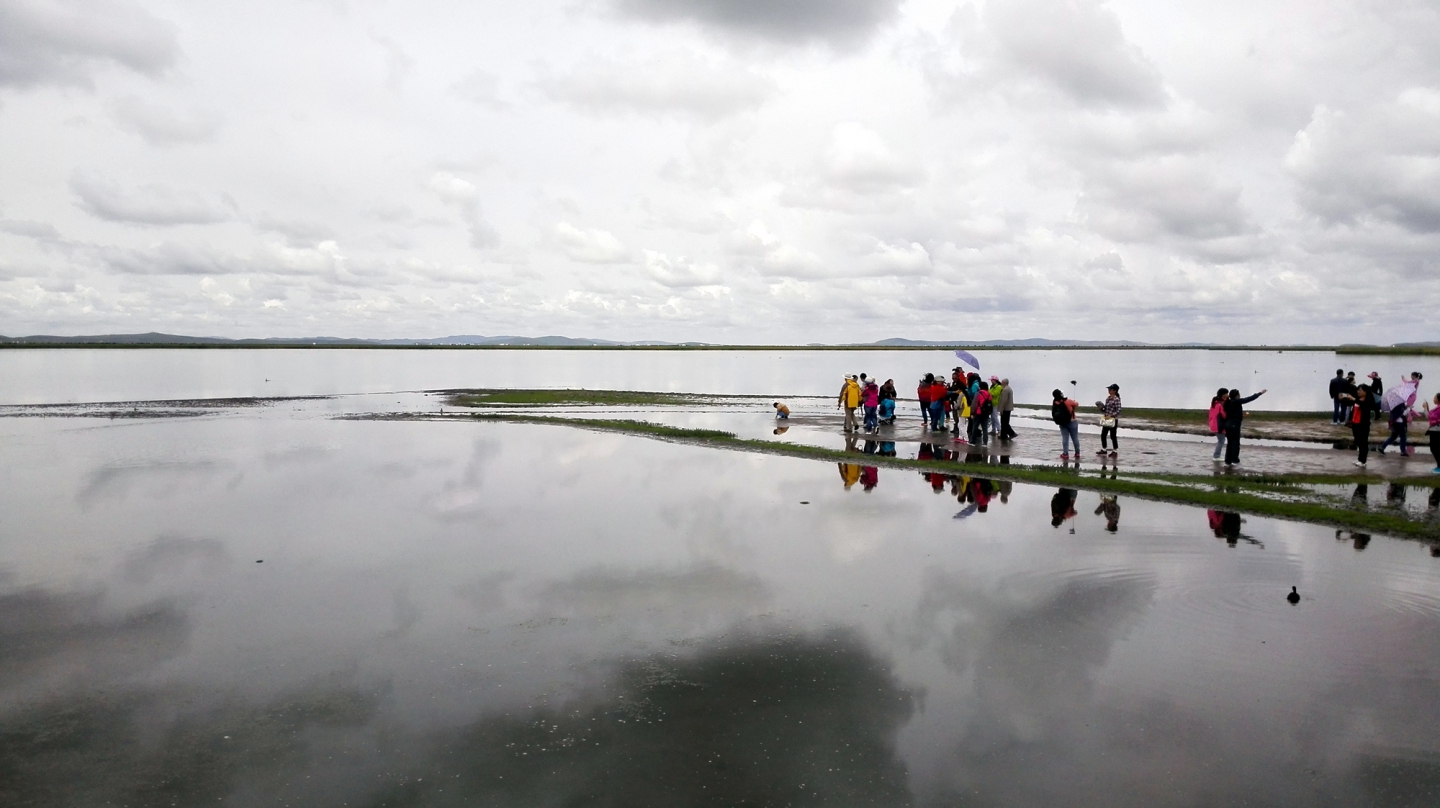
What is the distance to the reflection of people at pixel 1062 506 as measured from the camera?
1797cm

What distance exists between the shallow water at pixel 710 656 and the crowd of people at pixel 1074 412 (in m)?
9.21

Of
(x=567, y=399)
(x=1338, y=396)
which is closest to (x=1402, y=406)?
(x=1338, y=396)

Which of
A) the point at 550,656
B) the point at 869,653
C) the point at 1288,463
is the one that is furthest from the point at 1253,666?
the point at 1288,463

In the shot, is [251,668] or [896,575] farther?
[896,575]

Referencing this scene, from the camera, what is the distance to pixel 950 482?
23.0 metres

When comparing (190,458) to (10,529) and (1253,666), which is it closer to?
(10,529)

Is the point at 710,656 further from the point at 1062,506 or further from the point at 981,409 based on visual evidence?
the point at 981,409

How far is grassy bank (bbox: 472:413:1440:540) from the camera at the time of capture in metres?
17.2

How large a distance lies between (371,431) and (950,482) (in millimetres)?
27182

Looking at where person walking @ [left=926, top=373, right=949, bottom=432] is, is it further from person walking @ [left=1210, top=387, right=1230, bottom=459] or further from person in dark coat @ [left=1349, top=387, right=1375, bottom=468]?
person in dark coat @ [left=1349, top=387, right=1375, bottom=468]

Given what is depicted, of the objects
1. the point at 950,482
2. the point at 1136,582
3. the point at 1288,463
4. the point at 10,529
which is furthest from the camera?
the point at 1288,463

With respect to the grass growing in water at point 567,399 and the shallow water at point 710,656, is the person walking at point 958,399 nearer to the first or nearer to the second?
the shallow water at point 710,656

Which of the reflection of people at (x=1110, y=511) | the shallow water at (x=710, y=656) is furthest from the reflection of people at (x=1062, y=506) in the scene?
the reflection of people at (x=1110, y=511)

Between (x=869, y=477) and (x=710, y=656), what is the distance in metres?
14.4
